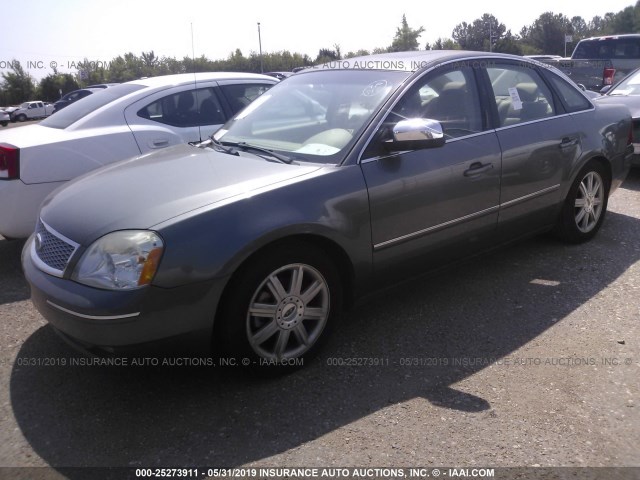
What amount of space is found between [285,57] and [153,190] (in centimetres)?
5780

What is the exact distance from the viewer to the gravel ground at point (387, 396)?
2.52m

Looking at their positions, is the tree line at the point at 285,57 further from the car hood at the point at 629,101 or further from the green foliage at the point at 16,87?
the car hood at the point at 629,101

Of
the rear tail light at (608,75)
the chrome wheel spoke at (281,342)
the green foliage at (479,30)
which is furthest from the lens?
the green foliage at (479,30)

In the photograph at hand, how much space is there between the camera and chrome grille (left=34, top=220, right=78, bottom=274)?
9.22 feet

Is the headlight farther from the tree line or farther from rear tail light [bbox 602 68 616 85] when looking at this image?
the tree line

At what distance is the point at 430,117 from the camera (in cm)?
371

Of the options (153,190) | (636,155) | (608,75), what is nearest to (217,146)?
(153,190)

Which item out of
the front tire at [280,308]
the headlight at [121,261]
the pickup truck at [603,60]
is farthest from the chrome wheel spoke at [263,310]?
the pickup truck at [603,60]

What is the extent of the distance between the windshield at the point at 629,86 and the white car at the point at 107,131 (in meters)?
5.13

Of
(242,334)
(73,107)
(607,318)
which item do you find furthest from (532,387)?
(73,107)

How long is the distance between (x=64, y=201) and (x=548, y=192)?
334 cm

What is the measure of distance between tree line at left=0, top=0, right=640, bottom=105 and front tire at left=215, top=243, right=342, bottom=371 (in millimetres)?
27886

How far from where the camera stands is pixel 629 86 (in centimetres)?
818

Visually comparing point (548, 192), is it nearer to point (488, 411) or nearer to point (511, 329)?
→ point (511, 329)
